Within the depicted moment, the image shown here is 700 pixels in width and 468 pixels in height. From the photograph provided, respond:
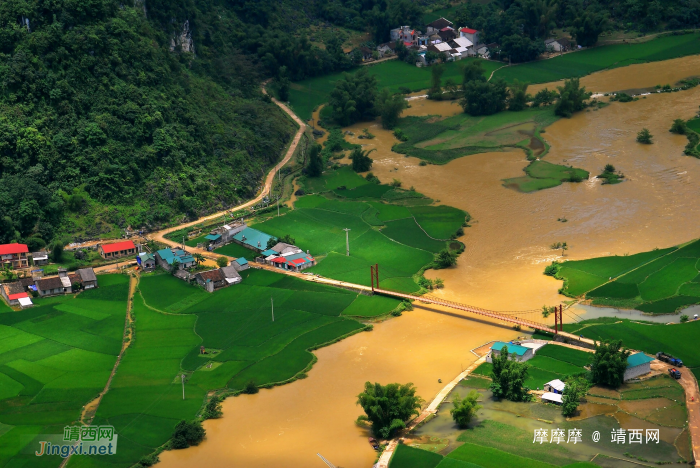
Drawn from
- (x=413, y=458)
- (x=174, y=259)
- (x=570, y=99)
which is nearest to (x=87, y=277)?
(x=174, y=259)

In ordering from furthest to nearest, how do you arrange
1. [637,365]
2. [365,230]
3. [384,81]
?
[384,81] < [365,230] < [637,365]

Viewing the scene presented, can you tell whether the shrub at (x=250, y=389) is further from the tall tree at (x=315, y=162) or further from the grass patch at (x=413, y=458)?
the tall tree at (x=315, y=162)

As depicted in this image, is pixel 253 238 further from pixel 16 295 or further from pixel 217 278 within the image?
pixel 16 295

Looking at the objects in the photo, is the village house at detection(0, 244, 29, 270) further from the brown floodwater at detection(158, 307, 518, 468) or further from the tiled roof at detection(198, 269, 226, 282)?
the brown floodwater at detection(158, 307, 518, 468)

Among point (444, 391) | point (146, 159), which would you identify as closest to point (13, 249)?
point (146, 159)

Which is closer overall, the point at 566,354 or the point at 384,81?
the point at 566,354

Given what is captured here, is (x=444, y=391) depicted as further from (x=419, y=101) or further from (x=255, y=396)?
(x=419, y=101)
